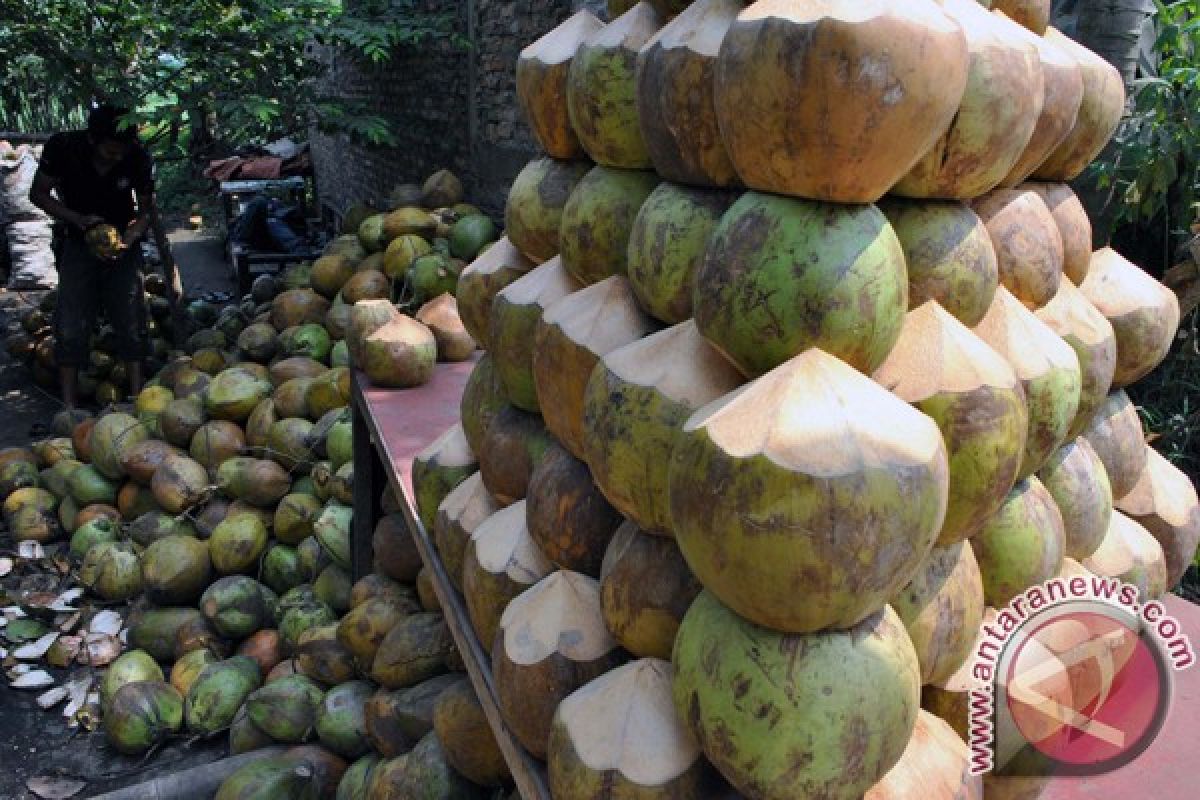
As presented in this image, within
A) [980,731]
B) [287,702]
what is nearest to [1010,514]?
[980,731]

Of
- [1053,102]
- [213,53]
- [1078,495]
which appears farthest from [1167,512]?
[213,53]

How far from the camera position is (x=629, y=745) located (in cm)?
119

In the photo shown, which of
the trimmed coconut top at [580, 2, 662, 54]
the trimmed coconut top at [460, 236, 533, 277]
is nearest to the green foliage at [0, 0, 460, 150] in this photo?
the trimmed coconut top at [460, 236, 533, 277]

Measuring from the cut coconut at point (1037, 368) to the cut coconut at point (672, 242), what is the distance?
0.37 m

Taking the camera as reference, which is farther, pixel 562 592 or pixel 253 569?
pixel 253 569

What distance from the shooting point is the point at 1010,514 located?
4.33ft

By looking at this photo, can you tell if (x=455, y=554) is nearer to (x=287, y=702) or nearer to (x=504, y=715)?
(x=504, y=715)

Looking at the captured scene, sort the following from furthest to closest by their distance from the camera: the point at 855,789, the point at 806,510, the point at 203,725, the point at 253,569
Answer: the point at 253,569
the point at 203,725
the point at 855,789
the point at 806,510

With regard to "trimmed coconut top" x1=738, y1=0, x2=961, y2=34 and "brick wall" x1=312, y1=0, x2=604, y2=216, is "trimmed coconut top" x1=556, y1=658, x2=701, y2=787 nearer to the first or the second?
"trimmed coconut top" x1=738, y1=0, x2=961, y2=34

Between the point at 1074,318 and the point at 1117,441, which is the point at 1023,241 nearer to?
the point at 1074,318

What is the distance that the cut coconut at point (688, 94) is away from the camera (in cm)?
121

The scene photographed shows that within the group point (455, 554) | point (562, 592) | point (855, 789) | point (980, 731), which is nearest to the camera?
point (855, 789)

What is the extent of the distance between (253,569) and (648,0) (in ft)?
9.59

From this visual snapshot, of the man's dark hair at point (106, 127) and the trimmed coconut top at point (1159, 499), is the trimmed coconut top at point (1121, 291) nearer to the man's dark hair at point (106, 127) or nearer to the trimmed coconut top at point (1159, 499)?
the trimmed coconut top at point (1159, 499)
